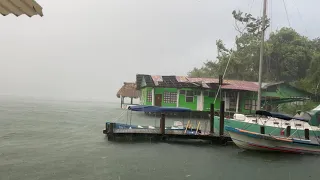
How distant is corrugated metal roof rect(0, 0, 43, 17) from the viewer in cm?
261

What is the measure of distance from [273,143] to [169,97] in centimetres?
1898

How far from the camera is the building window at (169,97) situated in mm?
34250

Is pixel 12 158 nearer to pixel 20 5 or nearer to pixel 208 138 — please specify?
pixel 208 138

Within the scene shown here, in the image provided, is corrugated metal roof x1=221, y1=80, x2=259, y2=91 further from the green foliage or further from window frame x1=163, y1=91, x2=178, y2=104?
window frame x1=163, y1=91, x2=178, y2=104

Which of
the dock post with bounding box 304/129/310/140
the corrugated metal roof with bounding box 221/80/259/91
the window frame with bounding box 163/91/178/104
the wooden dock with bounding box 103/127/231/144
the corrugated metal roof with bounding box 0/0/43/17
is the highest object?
the corrugated metal roof with bounding box 0/0/43/17

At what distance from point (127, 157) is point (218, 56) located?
39450mm

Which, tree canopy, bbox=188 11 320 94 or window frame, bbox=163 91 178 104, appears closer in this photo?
window frame, bbox=163 91 178 104

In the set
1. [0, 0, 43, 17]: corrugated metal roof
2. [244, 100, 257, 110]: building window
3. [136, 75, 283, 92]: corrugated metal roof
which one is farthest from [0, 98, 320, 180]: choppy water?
[244, 100, 257, 110]: building window

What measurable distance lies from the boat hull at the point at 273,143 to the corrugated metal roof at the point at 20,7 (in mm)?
15159

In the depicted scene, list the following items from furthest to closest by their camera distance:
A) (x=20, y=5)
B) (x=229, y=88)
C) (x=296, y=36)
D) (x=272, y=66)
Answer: (x=296, y=36) → (x=272, y=66) → (x=229, y=88) → (x=20, y=5)

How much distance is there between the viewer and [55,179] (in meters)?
10.8

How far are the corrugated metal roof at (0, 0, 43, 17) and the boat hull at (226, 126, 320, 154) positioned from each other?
15.2 metres

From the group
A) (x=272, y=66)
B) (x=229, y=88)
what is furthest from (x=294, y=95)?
(x=272, y=66)

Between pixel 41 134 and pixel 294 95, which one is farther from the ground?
pixel 294 95
